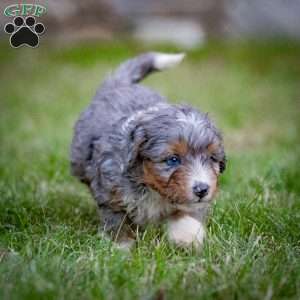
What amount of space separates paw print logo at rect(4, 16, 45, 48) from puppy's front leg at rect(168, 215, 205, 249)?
1.73m

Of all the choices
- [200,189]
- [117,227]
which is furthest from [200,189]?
[117,227]

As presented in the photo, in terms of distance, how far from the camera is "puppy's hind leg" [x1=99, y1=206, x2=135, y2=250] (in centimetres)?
534

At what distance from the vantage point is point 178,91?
12.5m

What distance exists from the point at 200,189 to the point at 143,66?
2.52 meters

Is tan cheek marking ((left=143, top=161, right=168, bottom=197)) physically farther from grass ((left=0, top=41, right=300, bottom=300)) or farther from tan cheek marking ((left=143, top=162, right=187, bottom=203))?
grass ((left=0, top=41, right=300, bottom=300))

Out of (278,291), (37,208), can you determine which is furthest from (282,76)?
(278,291)

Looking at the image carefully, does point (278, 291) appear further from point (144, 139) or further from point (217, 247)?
point (144, 139)

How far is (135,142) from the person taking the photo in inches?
202

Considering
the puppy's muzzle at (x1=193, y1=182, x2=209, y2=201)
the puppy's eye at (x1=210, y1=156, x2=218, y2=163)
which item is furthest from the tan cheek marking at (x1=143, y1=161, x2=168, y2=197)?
the puppy's eye at (x1=210, y1=156, x2=218, y2=163)

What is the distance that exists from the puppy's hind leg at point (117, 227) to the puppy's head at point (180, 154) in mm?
407

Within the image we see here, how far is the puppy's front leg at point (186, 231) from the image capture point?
16.8ft

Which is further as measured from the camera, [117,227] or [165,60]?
[165,60]

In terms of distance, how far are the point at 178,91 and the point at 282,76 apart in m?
2.76

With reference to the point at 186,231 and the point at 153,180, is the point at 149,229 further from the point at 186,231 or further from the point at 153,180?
the point at 153,180
